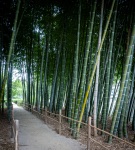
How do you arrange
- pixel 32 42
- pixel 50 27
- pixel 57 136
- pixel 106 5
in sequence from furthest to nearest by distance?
pixel 32 42 → pixel 50 27 → pixel 106 5 → pixel 57 136

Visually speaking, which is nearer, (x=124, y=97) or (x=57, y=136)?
(x=124, y=97)

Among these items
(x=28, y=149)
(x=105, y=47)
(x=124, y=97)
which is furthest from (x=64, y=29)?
(x=28, y=149)

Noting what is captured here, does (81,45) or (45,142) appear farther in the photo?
(81,45)

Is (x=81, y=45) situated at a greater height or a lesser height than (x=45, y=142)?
greater

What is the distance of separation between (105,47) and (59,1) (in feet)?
7.05

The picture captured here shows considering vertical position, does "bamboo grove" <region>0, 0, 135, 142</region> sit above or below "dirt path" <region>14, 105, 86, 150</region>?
above

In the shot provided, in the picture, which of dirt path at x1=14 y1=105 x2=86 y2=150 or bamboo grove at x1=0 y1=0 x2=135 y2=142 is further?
bamboo grove at x1=0 y1=0 x2=135 y2=142

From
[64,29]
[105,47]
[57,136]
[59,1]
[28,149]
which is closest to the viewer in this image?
[28,149]

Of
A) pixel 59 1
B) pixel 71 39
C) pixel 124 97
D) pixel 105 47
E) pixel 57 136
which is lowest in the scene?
pixel 57 136

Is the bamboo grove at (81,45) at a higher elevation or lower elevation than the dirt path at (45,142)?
higher

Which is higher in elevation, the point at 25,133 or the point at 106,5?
the point at 106,5

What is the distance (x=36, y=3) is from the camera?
650 centimetres

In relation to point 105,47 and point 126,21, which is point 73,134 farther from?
point 126,21

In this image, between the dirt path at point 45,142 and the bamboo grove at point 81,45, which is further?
the bamboo grove at point 81,45
